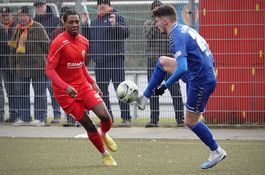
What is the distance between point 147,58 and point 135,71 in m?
0.39

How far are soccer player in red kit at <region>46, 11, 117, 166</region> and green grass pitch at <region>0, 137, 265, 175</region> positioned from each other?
1.62 ft

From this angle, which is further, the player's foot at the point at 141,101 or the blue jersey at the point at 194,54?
the player's foot at the point at 141,101

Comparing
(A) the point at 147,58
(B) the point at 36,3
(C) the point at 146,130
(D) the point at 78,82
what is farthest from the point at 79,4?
(D) the point at 78,82

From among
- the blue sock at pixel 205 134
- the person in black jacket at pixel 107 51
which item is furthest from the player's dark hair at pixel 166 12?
the person in black jacket at pixel 107 51

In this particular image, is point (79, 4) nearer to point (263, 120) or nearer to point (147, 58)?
point (147, 58)

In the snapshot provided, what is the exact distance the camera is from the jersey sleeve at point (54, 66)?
10796 millimetres

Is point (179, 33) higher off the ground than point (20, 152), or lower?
higher

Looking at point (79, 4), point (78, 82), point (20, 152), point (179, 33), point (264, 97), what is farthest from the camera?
point (79, 4)

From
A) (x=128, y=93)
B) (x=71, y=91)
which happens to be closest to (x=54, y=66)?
(x=71, y=91)

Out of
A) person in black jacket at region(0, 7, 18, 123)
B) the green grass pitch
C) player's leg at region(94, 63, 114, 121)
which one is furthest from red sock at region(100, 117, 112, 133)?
person in black jacket at region(0, 7, 18, 123)

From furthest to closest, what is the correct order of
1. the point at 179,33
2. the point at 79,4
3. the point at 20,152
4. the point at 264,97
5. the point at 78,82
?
1. the point at 79,4
2. the point at 264,97
3. the point at 20,152
4. the point at 78,82
5. the point at 179,33

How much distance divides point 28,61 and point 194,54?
24.8 feet

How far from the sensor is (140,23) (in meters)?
16.4

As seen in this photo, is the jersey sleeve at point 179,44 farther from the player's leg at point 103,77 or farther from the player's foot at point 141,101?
the player's leg at point 103,77
